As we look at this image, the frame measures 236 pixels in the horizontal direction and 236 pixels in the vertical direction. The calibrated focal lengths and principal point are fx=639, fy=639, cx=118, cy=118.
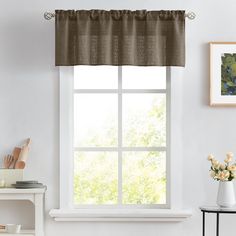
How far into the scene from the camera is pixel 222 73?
482cm

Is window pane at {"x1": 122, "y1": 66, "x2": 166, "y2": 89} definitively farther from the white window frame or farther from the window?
the white window frame

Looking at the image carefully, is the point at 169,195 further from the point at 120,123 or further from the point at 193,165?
the point at 120,123

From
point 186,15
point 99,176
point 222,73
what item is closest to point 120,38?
point 186,15

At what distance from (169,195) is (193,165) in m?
0.29

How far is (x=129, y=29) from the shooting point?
4.72 metres

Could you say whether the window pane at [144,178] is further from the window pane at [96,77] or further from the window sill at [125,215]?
the window pane at [96,77]

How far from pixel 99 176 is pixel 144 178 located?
13.8 inches

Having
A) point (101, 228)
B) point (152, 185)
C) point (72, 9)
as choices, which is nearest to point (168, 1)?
point (72, 9)

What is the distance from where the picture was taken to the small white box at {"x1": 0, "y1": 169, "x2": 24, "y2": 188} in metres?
4.70

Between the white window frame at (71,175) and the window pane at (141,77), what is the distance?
164mm

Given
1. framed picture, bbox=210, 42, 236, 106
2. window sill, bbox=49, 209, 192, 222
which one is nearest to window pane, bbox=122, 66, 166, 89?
framed picture, bbox=210, 42, 236, 106

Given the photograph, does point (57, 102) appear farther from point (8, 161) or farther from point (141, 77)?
point (141, 77)

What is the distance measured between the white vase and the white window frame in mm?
286

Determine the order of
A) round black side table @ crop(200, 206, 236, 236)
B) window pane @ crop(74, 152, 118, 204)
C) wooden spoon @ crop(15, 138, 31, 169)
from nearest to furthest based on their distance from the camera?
round black side table @ crop(200, 206, 236, 236)
wooden spoon @ crop(15, 138, 31, 169)
window pane @ crop(74, 152, 118, 204)
